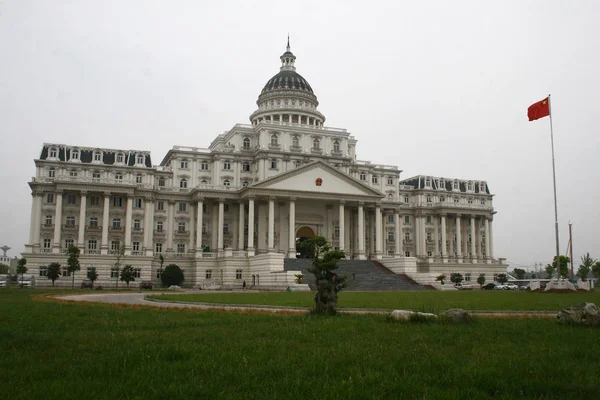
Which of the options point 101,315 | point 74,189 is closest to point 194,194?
point 74,189

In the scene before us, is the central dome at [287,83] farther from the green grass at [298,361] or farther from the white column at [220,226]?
the green grass at [298,361]

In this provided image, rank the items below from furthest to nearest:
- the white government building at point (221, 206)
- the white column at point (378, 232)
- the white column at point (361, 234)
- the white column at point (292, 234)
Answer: the white column at point (378, 232) < the white column at point (361, 234) < the white column at point (292, 234) < the white government building at point (221, 206)

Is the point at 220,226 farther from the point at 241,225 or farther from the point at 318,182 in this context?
the point at 318,182

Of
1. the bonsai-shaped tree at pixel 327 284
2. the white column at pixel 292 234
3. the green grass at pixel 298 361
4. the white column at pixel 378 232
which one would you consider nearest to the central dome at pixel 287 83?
the white column at pixel 378 232

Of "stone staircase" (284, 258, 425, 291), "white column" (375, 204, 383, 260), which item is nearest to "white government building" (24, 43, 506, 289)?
"white column" (375, 204, 383, 260)

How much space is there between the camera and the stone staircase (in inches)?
2388

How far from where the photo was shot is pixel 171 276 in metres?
68.8

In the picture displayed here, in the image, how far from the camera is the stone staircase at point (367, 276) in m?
60.7

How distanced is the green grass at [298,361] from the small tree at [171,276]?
53747 millimetres

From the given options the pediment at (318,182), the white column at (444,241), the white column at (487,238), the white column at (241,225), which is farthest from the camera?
the white column at (487,238)

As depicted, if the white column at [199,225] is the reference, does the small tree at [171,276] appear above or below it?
below

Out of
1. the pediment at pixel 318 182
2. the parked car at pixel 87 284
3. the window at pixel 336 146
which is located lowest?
the parked car at pixel 87 284

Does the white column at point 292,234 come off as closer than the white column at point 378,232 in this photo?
Yes

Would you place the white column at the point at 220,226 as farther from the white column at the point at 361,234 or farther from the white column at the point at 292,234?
the white column at the point at 361,234
